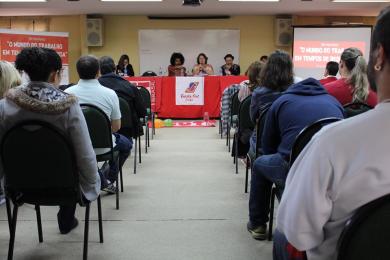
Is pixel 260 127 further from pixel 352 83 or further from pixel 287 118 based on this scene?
pixel 352 83

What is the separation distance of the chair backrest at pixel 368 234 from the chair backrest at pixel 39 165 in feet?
4.09

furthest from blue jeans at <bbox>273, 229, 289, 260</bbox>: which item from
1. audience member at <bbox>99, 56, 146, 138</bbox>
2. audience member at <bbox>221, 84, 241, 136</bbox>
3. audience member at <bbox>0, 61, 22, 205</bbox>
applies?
audience member at <bbox>221, 84, 241, 136</bbox>

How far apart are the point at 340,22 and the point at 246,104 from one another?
779cm

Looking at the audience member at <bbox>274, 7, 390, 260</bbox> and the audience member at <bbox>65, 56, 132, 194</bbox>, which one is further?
the audience member at <bbox>65, 56, 132, 194</bbox>

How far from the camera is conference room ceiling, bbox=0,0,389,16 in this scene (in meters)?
8.67

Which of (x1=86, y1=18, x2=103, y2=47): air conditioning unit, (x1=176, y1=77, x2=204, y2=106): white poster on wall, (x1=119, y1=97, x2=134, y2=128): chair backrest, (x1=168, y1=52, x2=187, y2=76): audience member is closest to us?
(x1=119, y1=97, x2=134, y2=128): chair backrest

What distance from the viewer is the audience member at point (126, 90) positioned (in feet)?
11.9

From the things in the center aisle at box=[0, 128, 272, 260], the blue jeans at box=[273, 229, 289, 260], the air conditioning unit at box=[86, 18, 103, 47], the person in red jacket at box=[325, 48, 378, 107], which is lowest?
the center aisle at box=[0, 128, 272, 260]

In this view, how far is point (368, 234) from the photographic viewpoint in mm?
931

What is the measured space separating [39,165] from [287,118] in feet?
3.84

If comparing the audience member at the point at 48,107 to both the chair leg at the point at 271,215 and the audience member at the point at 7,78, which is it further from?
the chair leg at the point at 271,215

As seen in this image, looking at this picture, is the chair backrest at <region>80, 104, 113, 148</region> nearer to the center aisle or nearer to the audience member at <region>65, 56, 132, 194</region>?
the audience member at <region>65, 56, 132, 194</region>

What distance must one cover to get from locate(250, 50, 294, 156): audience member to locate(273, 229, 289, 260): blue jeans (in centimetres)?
143

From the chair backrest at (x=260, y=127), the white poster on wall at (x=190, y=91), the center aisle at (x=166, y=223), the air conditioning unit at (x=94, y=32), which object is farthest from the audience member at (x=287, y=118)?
the air conditioning unit at (x=94, y=32)
